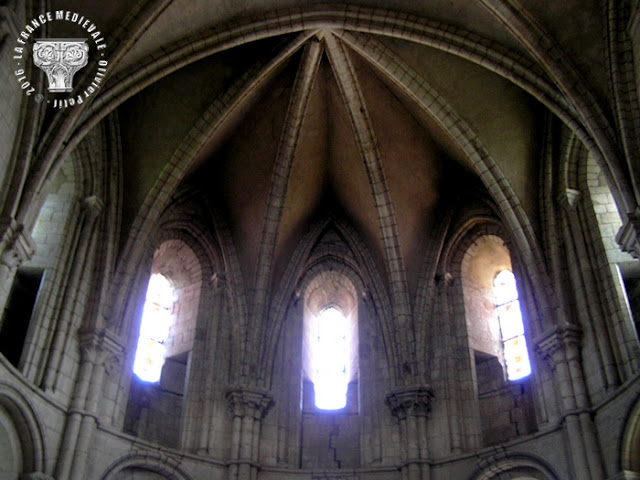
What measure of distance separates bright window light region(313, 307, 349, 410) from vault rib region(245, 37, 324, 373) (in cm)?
Result: 188

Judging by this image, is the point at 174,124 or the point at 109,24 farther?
the point at 174,124

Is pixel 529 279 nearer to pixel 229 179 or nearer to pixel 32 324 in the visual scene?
pixel 229 179

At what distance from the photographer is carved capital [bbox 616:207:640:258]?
11070mm

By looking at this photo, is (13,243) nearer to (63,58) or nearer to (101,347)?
Answer: (63,58)

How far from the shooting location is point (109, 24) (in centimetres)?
1267

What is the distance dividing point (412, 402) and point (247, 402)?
130 inches

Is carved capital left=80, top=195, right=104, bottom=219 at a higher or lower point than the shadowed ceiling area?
lower

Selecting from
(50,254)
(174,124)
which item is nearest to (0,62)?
(50,254)

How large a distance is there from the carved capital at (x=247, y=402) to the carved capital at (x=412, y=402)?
2.65 m

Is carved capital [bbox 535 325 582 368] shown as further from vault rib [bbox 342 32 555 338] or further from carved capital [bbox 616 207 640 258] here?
carved capital [bbox 616 207 640 258]

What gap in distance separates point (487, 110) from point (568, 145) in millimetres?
1738

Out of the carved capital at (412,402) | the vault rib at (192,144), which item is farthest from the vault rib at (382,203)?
the vault rib at (192,144)

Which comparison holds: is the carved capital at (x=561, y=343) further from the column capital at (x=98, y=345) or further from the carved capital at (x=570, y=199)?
the column capital at (x=98, y=345)

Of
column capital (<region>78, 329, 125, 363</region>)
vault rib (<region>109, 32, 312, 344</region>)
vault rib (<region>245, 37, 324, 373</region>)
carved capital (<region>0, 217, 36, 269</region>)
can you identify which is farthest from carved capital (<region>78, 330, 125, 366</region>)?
vault rib (<region>245, 37, 324, 373</region>)
